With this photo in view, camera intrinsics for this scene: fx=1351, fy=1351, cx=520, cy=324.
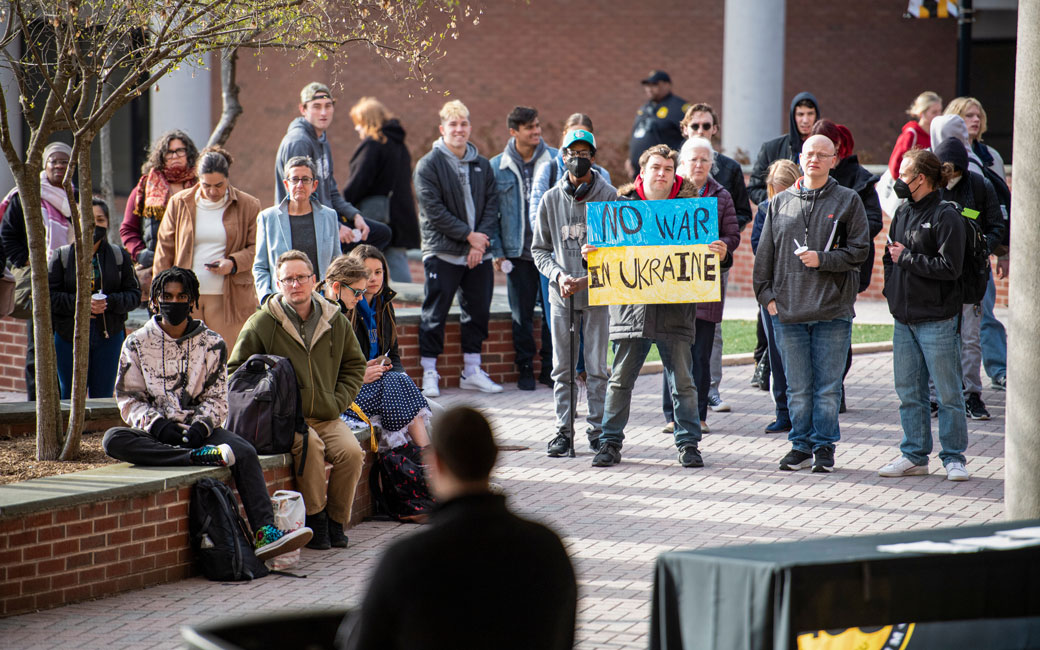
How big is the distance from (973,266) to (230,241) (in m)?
4.96

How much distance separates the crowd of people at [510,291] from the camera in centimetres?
715

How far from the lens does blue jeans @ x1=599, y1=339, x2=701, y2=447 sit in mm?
8641

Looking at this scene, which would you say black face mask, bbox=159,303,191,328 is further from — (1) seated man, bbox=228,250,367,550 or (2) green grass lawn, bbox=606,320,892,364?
(2) green grass lawn, bbox=606,320,892,364

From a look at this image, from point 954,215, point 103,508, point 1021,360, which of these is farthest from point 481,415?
point 954,215

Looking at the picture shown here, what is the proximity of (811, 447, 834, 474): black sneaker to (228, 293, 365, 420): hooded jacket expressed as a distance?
3.02 meters

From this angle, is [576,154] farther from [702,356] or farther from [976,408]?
[976,408]

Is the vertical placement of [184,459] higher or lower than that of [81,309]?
lower

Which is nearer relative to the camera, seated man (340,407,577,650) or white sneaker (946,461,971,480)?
seated man (340,407,577,650)

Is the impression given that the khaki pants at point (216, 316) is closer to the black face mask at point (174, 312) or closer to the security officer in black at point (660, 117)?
the black face mask at point (174, 312)

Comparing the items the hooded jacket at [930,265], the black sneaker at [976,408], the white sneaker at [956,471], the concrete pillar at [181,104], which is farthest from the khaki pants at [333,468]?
the concrete pillar at [181,104]

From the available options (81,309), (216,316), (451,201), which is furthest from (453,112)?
(81,309)

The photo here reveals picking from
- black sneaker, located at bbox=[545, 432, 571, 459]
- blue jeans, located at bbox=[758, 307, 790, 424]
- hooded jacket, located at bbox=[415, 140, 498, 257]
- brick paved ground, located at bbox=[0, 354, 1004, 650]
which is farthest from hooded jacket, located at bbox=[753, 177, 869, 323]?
hooded jacket, located at bbox=[415, 140, 498, 257]

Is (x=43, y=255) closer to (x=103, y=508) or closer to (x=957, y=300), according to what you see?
(x=103, y=508)

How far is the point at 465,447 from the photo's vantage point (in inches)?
125
